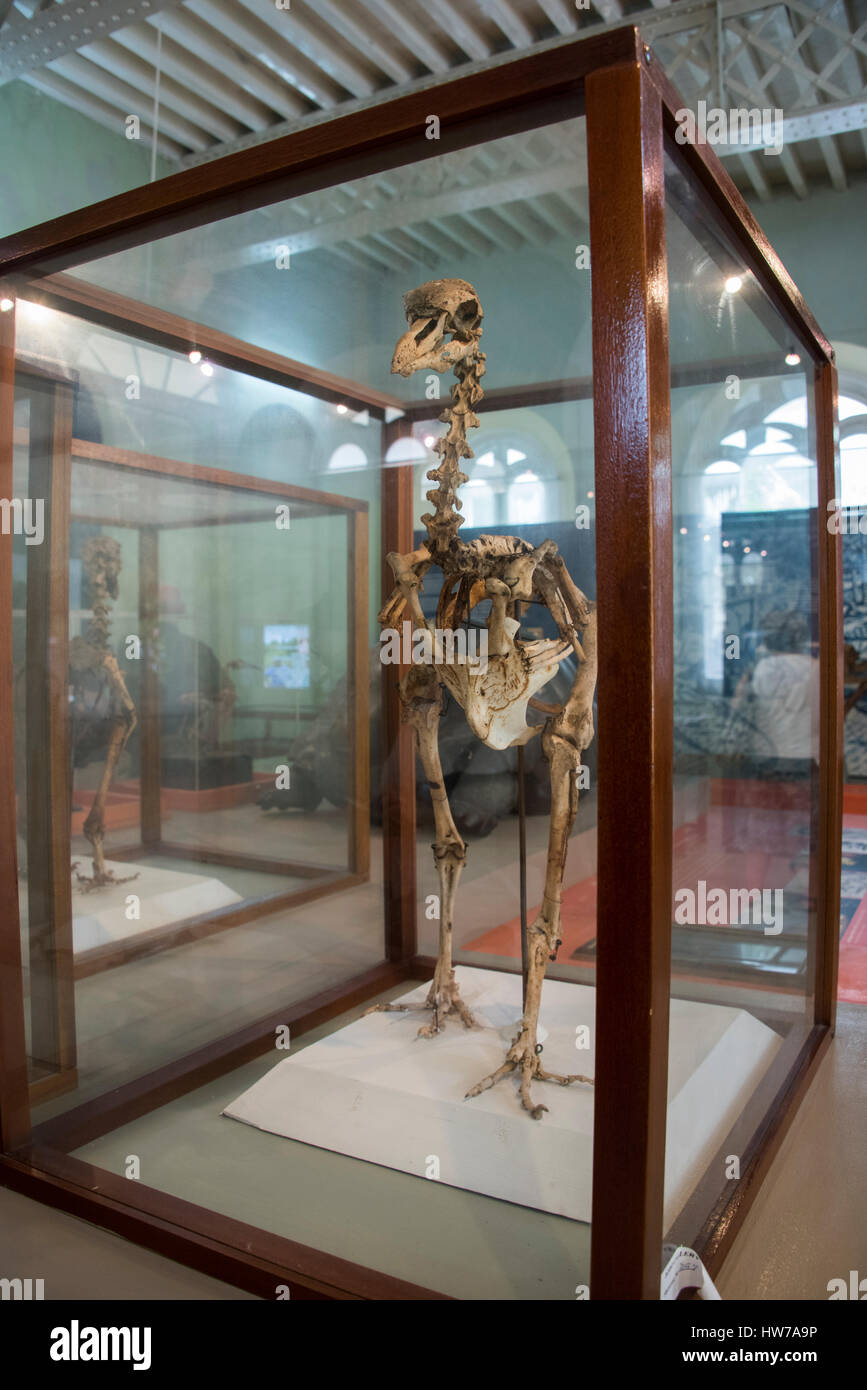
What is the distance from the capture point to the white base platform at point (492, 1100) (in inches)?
77.5

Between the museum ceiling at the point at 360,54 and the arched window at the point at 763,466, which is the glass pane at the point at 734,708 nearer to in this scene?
the arched window at the point at 763,466

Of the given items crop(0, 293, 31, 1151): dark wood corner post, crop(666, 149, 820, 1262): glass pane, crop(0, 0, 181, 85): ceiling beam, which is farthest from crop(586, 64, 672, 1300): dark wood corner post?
crop(0, 0, 181, 85): ceiling beam

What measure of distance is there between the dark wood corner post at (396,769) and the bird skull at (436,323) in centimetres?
38

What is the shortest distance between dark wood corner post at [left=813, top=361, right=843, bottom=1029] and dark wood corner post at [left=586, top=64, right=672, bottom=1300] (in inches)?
79.4

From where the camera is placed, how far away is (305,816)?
2.99 metres

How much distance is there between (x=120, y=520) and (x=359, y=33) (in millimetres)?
4337

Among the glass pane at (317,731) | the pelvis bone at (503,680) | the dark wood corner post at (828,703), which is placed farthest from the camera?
the dark wood corner post at (828,703)

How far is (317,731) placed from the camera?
291 cm

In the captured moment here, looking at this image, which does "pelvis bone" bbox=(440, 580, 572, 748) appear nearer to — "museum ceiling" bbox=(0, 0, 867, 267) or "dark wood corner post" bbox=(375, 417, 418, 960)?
"dark wood corner post" bbox=(375, 417, 418, 960)

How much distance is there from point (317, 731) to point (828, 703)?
1.81m

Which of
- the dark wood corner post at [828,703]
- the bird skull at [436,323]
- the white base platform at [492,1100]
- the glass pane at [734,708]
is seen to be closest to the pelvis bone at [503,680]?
the glass pane at [734,708]

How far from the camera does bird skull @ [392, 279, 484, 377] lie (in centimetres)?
215
